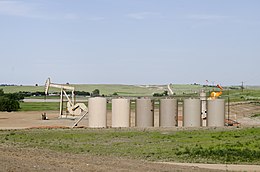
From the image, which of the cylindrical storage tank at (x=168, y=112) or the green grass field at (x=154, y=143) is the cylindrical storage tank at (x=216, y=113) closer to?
the cylindrical storage tank at (x=168, y=112)

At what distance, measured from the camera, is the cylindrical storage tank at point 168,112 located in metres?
41.5

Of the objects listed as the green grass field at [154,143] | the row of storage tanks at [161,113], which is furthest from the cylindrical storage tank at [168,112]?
the green grass field at [154,143]

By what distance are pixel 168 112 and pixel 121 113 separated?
3.16 metres

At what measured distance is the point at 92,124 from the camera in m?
41.8

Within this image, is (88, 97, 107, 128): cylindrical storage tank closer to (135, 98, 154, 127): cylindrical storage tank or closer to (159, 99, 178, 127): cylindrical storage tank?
(135, 98, 154, 127): cylindrical storage tank

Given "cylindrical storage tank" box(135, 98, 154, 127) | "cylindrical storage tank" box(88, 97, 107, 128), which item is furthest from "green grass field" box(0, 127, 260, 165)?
"cylindrical storage tank" box(135, 98, 154, 127)

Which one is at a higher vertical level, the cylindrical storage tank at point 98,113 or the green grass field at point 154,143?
the cylindrical storage tank at point 98,113

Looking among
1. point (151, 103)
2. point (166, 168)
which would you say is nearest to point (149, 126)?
point (151, 103)

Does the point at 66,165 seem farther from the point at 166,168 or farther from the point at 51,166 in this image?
the point at 166,168

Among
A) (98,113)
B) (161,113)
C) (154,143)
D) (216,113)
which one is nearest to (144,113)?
(161,113)

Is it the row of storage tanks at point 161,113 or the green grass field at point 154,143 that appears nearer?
the green grass field at point 154,143

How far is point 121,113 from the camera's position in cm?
4159

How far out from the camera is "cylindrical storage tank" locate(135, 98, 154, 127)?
4156 centimetres

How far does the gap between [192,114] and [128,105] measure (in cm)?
434
